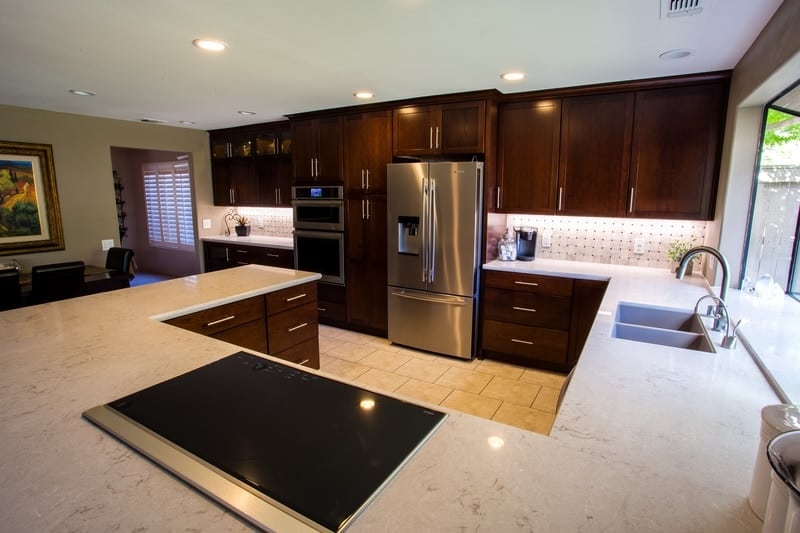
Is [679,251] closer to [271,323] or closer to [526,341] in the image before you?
[526,341]

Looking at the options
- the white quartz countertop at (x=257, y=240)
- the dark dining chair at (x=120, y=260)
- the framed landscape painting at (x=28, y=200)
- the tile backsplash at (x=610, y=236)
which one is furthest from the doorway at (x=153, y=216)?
the tile backsplash at (x=610, y=236)

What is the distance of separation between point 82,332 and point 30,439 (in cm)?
89

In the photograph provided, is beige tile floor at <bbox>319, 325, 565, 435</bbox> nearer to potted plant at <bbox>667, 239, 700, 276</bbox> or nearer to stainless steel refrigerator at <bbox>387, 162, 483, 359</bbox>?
stainless steel refrigerator at <bbox>387, 162, 483, 359</bbox>

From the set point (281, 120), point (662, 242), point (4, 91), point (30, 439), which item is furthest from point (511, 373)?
point (4, 91)

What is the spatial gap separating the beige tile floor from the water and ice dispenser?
3.20 feet

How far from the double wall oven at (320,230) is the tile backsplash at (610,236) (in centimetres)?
174

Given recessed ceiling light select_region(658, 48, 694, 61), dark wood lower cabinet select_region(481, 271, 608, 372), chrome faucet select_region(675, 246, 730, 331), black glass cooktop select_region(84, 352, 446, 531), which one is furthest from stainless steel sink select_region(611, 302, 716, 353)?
recessed ceiling light select_region(658, 48, 694, 61)

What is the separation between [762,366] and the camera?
1408mm

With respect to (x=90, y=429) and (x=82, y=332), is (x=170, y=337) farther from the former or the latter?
(x=90, y=429)

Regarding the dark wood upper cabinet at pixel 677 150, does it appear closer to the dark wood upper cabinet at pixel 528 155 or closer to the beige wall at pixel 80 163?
the dark wood upper cabinet at pixel 528 155

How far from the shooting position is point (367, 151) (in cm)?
400

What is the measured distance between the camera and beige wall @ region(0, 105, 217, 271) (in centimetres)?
407

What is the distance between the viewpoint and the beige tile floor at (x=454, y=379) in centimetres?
288

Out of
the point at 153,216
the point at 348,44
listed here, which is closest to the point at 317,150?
the point at 348,44
